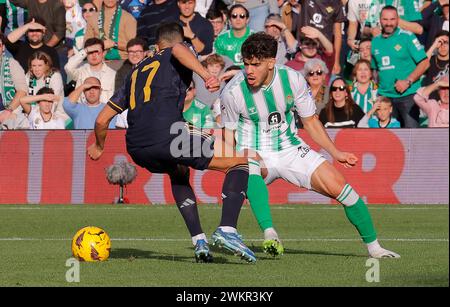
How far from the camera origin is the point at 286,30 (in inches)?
768

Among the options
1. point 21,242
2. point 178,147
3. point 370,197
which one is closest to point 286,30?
point 370,197

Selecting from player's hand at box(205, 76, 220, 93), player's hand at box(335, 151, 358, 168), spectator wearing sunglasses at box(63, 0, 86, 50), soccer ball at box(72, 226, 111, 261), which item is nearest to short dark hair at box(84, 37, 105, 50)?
spectator wearing sunglasses at box(63, 0, 86, 50)

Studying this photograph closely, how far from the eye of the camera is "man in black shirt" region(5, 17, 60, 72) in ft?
65.6

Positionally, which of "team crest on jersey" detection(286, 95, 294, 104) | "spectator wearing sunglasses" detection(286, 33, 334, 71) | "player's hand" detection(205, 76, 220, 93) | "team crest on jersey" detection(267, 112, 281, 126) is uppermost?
"spectator wearing sunglasses" detection(286, 33, 334, 71)

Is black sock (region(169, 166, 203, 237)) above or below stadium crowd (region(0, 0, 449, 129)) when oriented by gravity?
below

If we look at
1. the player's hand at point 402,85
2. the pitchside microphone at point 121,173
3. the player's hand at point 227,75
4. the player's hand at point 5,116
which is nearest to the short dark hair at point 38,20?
the player's hand at point 5,116

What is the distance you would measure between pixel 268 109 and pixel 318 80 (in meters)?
7.48

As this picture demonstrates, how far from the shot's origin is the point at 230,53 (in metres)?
19.6

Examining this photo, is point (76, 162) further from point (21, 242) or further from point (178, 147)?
point (178, 147)

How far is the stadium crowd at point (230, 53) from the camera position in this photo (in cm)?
1872

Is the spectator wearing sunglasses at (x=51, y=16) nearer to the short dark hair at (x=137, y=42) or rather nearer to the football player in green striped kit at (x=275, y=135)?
the short dark hair at (x=137, y=42)

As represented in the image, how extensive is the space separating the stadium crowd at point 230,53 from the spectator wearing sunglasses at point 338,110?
15 mm

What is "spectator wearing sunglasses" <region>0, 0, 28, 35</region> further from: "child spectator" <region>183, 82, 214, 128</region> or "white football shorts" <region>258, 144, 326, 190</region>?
"white football shorts" <region>258, 144, 326, 190</region>
